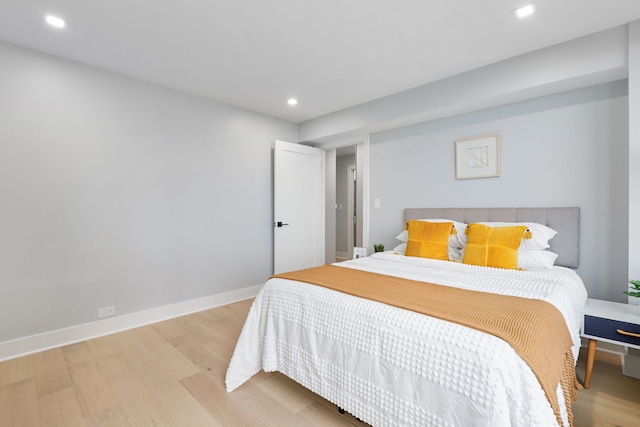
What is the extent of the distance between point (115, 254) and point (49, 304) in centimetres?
61

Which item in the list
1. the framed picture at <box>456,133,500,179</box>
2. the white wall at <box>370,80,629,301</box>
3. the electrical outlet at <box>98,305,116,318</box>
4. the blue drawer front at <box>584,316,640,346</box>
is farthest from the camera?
the framed picture at <box>456,133,500,179</box>

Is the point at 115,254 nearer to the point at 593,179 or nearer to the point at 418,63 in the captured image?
the point at 418,63

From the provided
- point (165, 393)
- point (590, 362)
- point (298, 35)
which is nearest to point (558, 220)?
point (590, 362)

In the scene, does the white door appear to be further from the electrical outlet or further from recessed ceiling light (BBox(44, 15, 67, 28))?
recessed ceiling light (BBox(44, 15, 67, 28))

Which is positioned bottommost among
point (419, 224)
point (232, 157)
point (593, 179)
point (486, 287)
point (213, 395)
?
point (213, 395)

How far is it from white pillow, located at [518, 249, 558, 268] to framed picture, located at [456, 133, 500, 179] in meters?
0.85

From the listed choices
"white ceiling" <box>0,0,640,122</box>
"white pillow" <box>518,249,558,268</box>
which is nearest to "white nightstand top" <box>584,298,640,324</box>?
"white pillow" <box>518,249,558,268</box>

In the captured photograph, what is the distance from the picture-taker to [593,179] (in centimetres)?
248

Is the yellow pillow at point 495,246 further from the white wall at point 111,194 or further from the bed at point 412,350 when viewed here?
the white wall at point 111,194

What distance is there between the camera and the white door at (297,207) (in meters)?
4.14

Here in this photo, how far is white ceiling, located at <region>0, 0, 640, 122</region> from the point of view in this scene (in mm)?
1967

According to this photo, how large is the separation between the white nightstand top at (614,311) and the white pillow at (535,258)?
0.38 meters

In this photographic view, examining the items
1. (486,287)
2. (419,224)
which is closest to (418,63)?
(419,224)

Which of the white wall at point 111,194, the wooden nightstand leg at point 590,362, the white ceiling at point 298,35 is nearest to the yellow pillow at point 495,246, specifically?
the wooden nightstand leg at point 590,362
